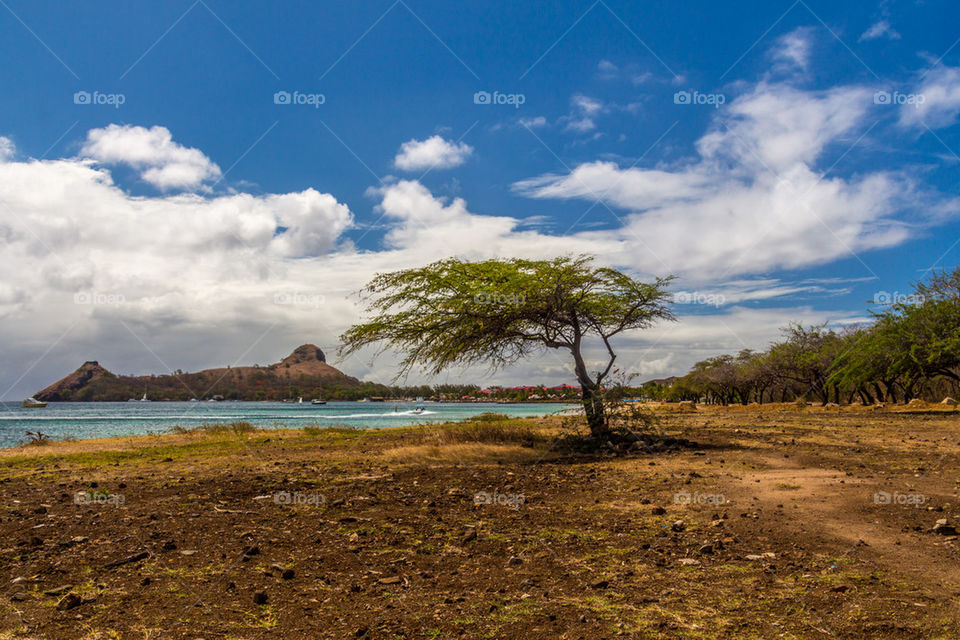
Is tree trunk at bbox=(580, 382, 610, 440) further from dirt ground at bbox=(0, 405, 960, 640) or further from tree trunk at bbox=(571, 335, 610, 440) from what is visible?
dirt ground at bbox=(0, 405, 960, 640)

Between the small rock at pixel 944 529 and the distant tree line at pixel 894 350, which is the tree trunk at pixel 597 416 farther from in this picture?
the small rock at pixel 944 529

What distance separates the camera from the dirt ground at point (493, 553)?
4484 mm

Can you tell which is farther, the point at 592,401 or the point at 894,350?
the point at 894,350

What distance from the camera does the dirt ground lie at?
4484 millimetres

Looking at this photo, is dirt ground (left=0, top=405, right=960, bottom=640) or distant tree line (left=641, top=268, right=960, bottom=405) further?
distant tree line (left=641, top=268, right=960, bottom=405)

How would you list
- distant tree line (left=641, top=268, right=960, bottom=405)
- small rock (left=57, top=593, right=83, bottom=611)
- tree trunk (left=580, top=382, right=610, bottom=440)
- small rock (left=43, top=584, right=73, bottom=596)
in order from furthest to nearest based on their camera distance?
1. distant tree line (left=641, top=268, right=960, bottom=405)
2. tree trunk (left=580, top=382, right=610, bottom=440)
3. small rock (left=43, top=584, right=73, bottom=596)
4. small rock (left=57, top=593, right=83, bottom=611)

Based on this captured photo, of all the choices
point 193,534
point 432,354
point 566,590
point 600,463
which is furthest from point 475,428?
point 566,590

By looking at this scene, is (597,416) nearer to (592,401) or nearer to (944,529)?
(592,401)

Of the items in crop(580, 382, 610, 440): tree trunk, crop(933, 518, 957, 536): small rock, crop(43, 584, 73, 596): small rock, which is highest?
crop(580, 382, 610, 440): tree trunk

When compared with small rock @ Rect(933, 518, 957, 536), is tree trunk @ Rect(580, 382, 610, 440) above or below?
above

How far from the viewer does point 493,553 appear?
6230mm

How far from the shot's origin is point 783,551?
6004 millimetres

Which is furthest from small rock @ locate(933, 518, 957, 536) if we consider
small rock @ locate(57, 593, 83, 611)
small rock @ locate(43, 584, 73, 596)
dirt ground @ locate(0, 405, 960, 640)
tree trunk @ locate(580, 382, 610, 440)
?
tree trunk @ locate(580, 382, 610, 440)

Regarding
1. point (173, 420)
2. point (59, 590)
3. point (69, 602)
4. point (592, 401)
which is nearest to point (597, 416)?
point (592, 401)
